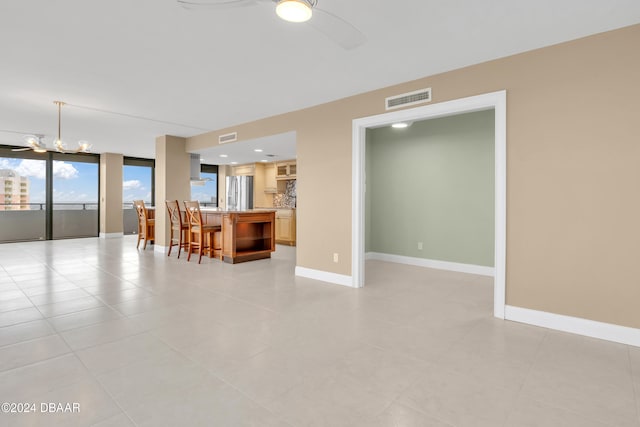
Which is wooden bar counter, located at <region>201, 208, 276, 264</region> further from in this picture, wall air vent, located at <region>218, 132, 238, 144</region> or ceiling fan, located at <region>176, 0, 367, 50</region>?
ceiling fan, located at <region>176, 0, 367, 50</region>

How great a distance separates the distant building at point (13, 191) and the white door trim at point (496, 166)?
9.19 meters

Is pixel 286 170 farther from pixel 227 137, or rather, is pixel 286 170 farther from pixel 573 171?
pixel 573 171

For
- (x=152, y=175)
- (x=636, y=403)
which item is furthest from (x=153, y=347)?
(x=152, y=175)

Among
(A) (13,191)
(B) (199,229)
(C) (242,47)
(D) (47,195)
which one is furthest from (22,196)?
(C) (242,47)

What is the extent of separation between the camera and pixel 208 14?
239 centimetres

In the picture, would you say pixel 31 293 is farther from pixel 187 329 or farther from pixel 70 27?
pixel 70 27

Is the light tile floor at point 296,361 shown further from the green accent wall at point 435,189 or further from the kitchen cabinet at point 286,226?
the kitchen cabinet at point 286,226

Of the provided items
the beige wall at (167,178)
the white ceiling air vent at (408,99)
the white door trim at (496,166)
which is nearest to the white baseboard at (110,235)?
the beige wall at (167,178)

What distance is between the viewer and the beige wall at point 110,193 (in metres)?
9.23

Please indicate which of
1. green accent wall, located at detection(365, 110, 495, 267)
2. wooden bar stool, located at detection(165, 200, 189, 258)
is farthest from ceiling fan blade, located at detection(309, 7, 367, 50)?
wooden bar stool, located at detection(165, 200, 189, 258)

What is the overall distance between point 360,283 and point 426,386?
2.31 meters

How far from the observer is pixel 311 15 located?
5.96 ft

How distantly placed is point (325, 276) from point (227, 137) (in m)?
3.40

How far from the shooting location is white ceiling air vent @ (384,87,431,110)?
355 cm
